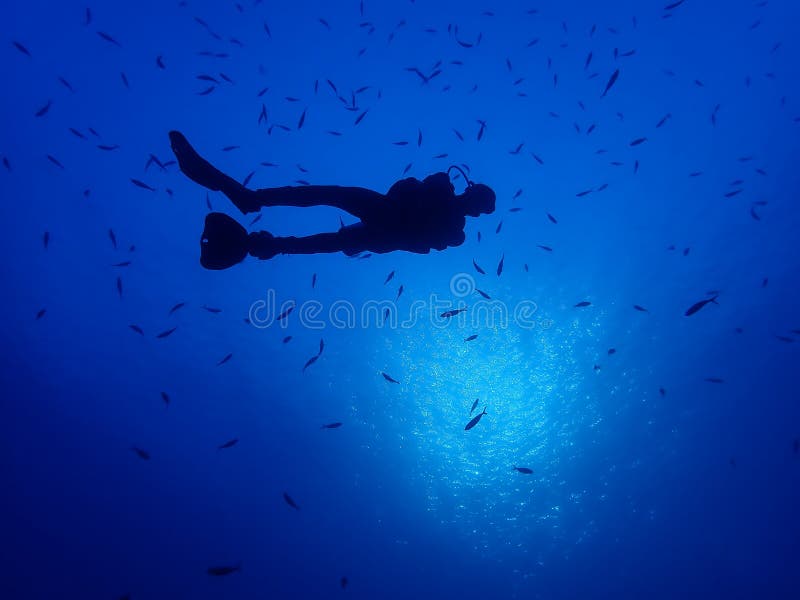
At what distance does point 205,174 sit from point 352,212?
165 centimetres

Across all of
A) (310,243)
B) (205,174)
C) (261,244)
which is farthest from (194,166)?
(310,243)

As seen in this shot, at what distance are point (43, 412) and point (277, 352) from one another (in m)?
14.8

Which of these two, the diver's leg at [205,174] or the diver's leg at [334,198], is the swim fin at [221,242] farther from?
the diver's leg at [334,198]

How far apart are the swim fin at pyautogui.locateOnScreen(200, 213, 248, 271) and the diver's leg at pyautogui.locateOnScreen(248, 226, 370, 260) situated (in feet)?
0.55

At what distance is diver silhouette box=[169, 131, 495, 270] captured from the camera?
5402 millimetres

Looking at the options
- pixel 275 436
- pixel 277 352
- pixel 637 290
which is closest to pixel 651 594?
pixel 637 290

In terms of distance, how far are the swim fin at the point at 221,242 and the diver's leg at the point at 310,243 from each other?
0.17 m

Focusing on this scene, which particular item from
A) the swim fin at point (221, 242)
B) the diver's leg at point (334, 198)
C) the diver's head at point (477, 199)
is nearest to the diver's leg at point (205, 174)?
the diver's leg at point (334, 198)

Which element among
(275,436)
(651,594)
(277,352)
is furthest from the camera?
(651,594)

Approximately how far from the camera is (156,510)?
28.5 meters

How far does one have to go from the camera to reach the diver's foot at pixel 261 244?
5.57 metres

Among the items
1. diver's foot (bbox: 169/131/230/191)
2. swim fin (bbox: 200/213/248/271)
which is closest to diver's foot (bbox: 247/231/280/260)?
swim fin (bbox: 200/213/248/271)

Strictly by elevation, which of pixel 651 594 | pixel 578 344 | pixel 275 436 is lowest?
pixel 651 594

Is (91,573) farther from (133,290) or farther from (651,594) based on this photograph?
(651,594)
